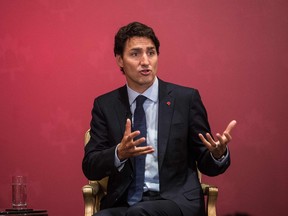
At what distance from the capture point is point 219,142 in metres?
3.07

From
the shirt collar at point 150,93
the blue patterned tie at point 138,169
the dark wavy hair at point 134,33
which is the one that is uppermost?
the dark wavy hair at point 134,33

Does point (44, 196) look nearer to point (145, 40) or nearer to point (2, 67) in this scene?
point (2, 67)

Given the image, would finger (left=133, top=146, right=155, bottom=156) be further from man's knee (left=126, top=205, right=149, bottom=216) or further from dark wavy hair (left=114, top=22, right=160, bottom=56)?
dark wavy hair (left=114, top=22, right=160, bottom=56)

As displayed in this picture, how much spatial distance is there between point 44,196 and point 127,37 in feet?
4.75

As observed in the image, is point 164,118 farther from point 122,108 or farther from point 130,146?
point 130,146

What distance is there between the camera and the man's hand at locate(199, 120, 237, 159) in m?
3.01

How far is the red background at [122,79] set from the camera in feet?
13.9

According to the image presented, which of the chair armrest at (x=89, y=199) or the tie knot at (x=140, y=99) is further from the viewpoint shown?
the tie knot at (x=140, y=99)

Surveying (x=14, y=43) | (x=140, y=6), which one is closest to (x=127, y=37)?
(x=140, y=6)

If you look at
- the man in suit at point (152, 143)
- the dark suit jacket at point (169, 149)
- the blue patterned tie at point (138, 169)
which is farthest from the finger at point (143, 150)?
the blue patterned tie at point (138, 169)

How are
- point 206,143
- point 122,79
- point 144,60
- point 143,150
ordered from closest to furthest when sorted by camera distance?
point 143,150 < point 206,143 < point 144,60 < point 122,79

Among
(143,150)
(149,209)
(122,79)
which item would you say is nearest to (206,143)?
(143,150)

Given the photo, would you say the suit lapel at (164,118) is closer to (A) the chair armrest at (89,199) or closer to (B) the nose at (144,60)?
(B) the nose at (144,60)

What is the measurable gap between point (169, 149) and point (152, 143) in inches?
4.1
